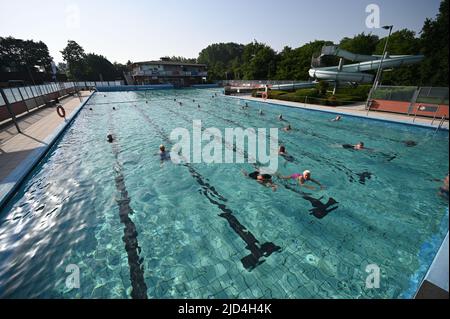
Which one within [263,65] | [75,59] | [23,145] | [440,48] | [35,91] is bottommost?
[23,145]

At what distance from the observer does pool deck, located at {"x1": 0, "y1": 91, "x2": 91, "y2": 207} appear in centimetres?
700

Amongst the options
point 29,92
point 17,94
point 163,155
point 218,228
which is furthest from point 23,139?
point 29,92

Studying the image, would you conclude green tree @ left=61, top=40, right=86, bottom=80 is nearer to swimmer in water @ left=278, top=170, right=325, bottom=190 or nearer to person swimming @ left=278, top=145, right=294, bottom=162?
person swimming @ left=278, top=145, right=294, bottom=162

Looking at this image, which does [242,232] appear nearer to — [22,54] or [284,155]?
[284,155]

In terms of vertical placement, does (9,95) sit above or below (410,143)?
above

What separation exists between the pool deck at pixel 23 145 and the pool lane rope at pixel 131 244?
10.4 feet

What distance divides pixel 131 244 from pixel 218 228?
2.32 m

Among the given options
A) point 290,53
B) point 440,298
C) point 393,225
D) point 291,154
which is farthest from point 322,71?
point 440,298

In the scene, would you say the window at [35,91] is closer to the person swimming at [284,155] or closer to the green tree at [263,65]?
the person swimming at [284,155]

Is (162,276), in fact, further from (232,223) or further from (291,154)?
(291,154)

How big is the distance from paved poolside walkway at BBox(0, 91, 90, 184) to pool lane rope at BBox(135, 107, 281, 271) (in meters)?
6.75

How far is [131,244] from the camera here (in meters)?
5.23

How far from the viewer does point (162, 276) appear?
Answer: 444 centimetres
